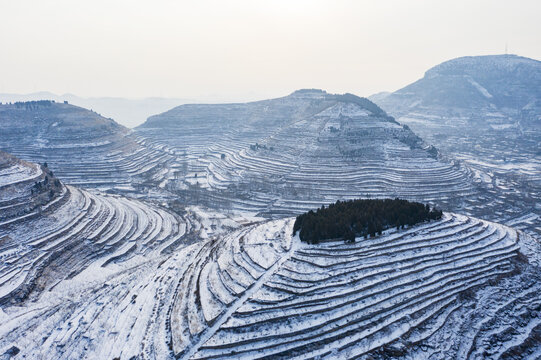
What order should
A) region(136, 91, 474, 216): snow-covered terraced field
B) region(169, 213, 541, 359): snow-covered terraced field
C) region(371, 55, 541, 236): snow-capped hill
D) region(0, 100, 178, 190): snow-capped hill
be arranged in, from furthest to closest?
region(0, 100, 178, 190): snow-capped hill, region(136, 91, 474, 216): snow-covered terraced field, region(371, 55, 541, 236): snow-capped hill, region(169, 213, 541, 359): snow-covered terraced field

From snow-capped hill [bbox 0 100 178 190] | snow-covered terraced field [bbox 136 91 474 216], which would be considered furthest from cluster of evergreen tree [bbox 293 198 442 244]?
snow-capped hill [bbox 0 100 178 190]

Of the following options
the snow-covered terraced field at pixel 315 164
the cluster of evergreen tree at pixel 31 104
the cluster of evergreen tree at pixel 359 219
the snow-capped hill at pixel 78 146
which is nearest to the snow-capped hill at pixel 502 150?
the snow-covered terraced field at pixel 315 164

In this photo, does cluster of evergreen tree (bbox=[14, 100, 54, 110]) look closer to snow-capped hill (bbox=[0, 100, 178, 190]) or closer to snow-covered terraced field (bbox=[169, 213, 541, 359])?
snow-capped hill (bbox=[0, 100, 178, 190])

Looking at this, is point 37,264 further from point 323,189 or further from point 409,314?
point 323,189

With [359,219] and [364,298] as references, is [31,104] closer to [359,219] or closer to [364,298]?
[359,219]

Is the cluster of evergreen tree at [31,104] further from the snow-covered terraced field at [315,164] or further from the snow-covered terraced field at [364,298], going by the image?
the snow-covered terraced field at [364,298]

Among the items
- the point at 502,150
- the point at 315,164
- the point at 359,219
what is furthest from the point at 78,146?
the point at 502,150
